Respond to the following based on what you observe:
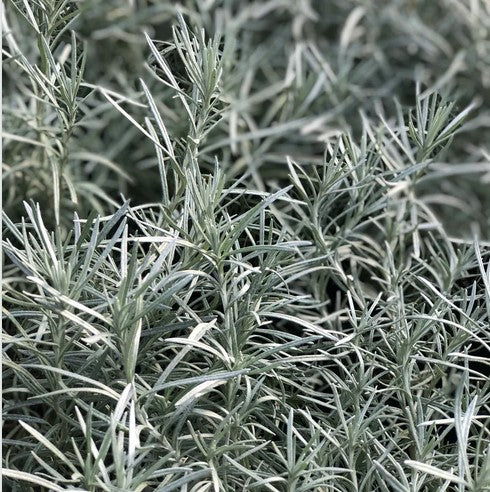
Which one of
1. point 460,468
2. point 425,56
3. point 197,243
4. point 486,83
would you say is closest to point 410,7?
point 425,56

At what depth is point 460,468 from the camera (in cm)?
52

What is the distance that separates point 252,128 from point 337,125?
193 mm

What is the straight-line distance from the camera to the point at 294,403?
666mm

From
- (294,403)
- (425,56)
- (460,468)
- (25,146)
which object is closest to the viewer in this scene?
(460,468)

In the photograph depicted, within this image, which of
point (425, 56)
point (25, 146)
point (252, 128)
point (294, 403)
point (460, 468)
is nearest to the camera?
point (460, 468)

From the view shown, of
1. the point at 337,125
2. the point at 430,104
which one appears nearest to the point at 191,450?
the point at 430,104

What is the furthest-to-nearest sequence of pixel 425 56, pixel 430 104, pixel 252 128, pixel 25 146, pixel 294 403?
1. pixel 425 56
2. pixel 252 128
3. pixel 25 146
4. pixel 430 104
5. pixel 294 403

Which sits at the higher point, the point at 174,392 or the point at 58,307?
the point at 58,307

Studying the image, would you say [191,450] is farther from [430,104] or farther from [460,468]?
[430,104]

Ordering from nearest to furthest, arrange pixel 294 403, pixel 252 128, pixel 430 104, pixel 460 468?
pixel 460 468
pixel 294 403
pixel 430 104
pixel 252 128

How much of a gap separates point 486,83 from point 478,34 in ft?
0.28

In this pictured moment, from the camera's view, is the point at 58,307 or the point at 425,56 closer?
the point at 58,307

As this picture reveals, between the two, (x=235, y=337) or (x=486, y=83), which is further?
(x=486, y=83)

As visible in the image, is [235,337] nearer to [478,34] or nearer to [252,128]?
[252,128]
